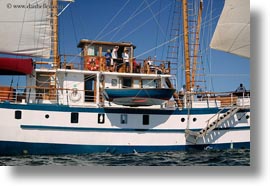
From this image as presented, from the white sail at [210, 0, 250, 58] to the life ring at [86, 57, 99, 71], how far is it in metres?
2.29

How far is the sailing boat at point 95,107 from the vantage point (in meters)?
5.85

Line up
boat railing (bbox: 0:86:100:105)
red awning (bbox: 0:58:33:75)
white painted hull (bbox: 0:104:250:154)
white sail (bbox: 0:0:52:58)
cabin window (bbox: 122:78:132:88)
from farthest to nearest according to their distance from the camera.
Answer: cabin window (bbox: 122:78:132:88)
boat railing (bbox: 0:86:100:105)
white painted hull (bbox: 0:104:250:154)
red awning (bbox: 0:58:33:75)
white sail (bbox: 0:0:52:58)

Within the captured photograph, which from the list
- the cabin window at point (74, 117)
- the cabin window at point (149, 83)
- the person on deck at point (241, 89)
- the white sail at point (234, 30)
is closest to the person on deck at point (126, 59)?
the cabin window at point (149, 83)

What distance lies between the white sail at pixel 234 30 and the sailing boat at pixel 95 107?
1215 millimetres

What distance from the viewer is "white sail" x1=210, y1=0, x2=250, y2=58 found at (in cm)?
495

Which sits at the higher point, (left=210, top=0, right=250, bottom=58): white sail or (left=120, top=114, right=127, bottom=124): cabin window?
(left=210, top=0, right=250, bottom=58): white sail

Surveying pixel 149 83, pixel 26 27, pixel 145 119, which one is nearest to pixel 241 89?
pixel 145 119

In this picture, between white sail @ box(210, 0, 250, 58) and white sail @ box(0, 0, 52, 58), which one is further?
white sail @ box(0, 0, 52, 58)

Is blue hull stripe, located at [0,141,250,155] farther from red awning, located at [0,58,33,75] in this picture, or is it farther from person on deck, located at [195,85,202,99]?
red awning, located at [0,58,33,75]

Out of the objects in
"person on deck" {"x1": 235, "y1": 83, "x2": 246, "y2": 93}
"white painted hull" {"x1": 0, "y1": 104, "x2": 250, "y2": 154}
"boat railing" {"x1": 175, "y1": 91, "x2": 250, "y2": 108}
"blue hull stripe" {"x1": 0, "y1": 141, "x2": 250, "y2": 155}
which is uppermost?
"person on deck" {"x1": 235, "y1": 83, "x2": 246, "y2": 93}

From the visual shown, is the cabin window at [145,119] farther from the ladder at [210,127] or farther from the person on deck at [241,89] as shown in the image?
the person on deck at [241,89]

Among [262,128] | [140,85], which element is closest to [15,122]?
[140,85]

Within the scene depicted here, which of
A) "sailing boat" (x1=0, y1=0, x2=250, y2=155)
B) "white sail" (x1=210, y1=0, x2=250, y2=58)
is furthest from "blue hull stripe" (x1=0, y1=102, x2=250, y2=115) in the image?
"white sail" (x1=210, y1=0, x2=250, y2=58)
